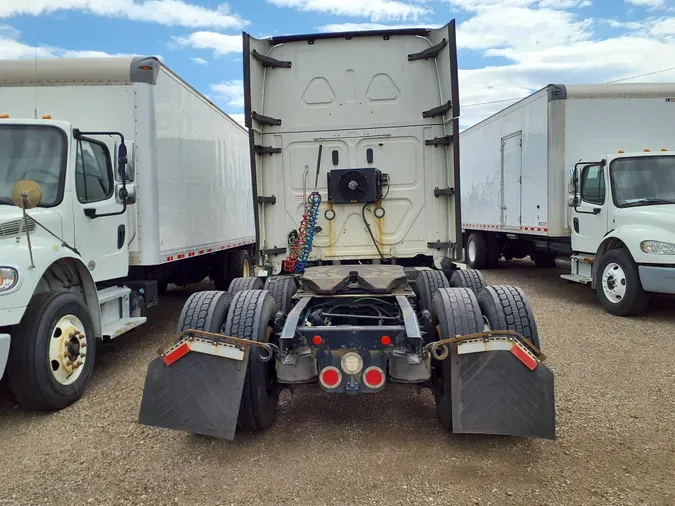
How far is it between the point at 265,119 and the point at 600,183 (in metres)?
5.41

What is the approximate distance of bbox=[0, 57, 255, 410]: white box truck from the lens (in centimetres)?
403

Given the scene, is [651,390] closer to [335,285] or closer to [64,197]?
[335,285]

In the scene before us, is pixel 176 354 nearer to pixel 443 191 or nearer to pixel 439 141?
pixel 443 191

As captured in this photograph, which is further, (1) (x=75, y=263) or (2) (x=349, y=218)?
(2) (x=349, y=218)

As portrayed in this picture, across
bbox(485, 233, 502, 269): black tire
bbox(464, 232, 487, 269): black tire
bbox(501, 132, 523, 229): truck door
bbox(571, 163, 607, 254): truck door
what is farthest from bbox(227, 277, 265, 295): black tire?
bbox(485, 233, 502, 269): black tire

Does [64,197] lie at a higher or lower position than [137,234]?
higher

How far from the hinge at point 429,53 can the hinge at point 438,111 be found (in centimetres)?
59

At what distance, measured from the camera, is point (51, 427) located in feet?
13.0

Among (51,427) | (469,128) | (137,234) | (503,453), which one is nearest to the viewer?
(503,453)

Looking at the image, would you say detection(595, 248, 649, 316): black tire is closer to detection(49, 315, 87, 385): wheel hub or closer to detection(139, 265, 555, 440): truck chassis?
detection(139, 265, 555, 440): truck chassis

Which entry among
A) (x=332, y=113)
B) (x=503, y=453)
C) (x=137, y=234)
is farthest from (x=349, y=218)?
(x=503, y=453)

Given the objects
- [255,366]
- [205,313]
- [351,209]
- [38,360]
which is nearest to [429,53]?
[351,209]

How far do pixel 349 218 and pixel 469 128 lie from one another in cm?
883

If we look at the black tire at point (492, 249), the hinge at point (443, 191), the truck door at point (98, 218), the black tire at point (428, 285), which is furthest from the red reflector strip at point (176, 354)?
the black tire at point (492, 249)
